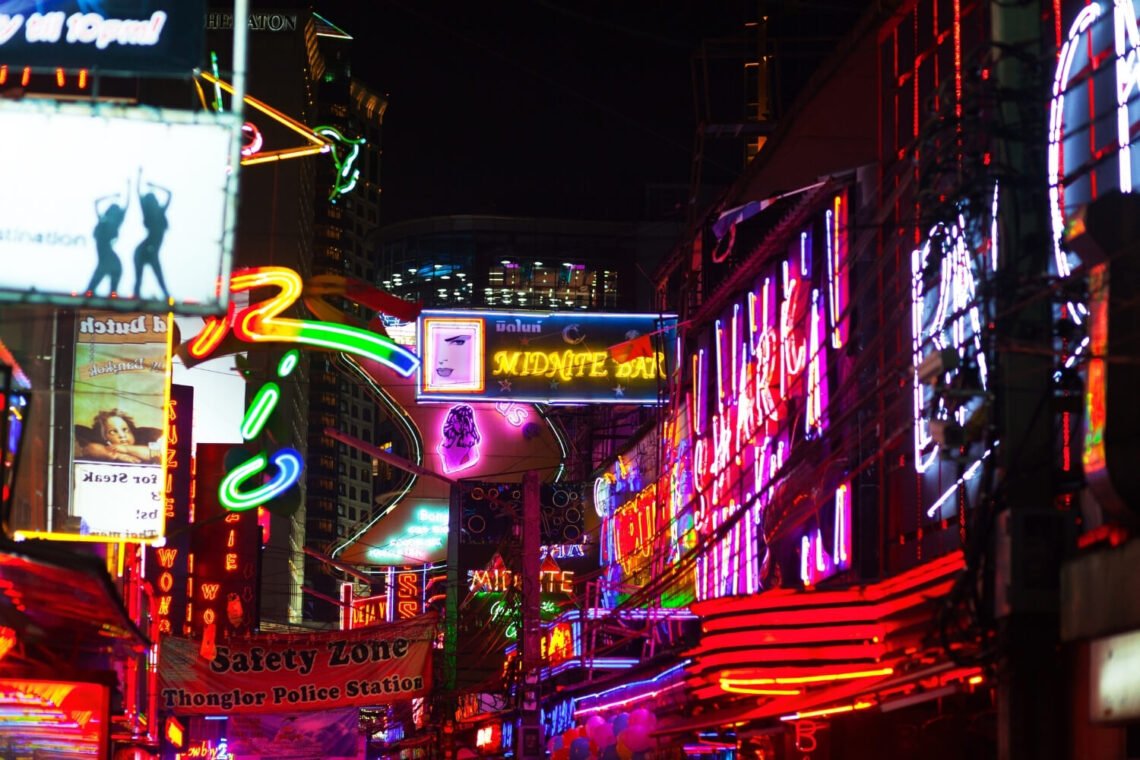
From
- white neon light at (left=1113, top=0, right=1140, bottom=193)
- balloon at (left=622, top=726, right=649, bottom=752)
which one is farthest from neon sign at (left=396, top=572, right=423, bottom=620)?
white neon light at (left=1113, top=0, right=1140, bottom=193)

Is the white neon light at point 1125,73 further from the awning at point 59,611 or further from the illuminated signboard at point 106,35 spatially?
the awning at point 59,611

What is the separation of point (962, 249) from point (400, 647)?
48.7 ft

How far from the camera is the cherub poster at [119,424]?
1716cm

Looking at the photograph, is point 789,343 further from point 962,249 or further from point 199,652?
point 199,652

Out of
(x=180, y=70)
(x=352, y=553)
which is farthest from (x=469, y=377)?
(x=352, y=553)

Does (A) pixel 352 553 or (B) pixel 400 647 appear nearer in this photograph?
(B) pixel 400 647

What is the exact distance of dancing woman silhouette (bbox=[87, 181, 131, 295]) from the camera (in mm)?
11359

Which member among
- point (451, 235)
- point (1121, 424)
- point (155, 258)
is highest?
point (451, 235)

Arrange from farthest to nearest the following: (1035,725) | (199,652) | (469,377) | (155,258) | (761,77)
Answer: (761,77), (469,377), (199,652), (155,258), (1035,725)

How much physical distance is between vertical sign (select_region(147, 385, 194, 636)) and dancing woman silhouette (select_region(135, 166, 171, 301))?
17096mm

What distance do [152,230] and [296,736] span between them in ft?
72.4

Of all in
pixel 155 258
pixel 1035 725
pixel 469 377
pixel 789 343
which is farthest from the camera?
pixel 469 377

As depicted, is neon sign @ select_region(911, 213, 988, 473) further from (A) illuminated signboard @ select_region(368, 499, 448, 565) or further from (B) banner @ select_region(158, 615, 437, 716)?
(A) illuminated signboard @ select_region(368, 499, 448, 565)

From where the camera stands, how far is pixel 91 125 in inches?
458
